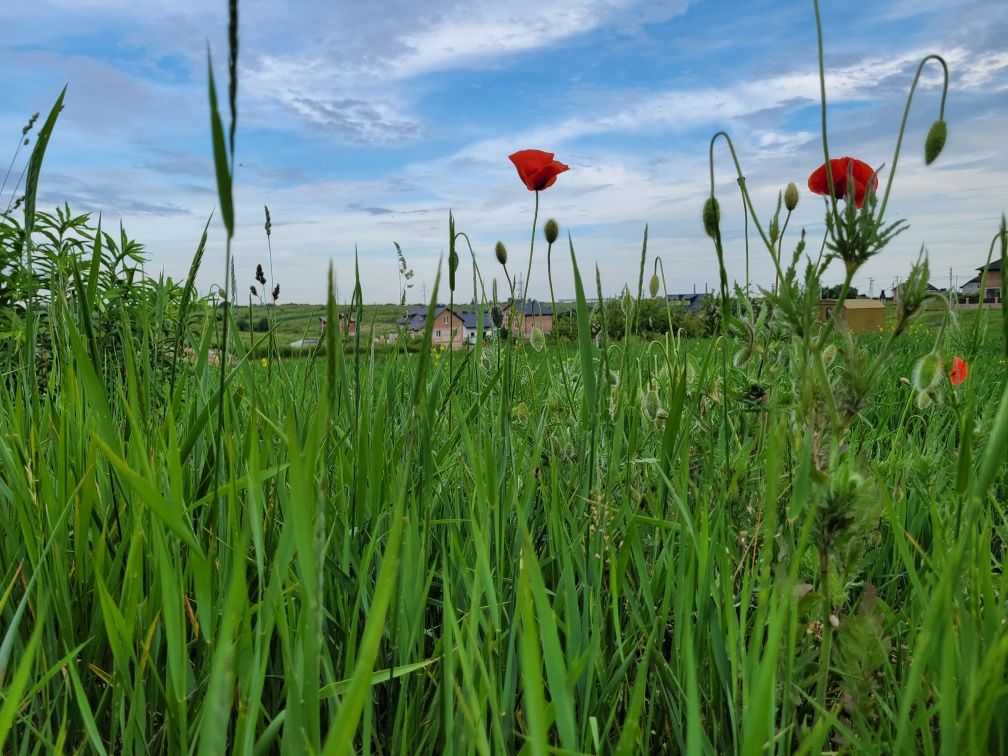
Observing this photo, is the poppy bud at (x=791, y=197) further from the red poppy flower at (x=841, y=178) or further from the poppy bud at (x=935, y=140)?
the poppy bud at (x=935, y=140)

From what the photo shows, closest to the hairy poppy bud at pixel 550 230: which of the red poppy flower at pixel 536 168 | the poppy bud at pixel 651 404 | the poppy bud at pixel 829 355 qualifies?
the red poppy flower at pixel 536 168

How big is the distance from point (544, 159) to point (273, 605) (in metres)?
1.41

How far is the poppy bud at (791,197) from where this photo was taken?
1.41 meters

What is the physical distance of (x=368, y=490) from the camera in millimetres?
1336

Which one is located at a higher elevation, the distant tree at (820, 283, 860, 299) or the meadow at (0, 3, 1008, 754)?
the distant tree at (820, 283, 860, 299)

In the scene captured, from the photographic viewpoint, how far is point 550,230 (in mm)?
1786

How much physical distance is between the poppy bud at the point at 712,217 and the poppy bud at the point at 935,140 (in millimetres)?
286

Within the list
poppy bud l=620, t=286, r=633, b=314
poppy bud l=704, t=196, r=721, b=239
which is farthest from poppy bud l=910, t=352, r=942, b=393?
poppy bud l=620, t=286, r=633, b=314

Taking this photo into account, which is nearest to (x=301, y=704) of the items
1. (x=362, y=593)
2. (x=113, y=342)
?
(x=362, y=593)

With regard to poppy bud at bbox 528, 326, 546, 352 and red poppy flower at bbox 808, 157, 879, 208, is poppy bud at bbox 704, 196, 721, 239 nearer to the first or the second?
red poppy flower at bbox 808, 157, 879, 208

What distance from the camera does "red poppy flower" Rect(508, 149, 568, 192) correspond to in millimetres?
1891

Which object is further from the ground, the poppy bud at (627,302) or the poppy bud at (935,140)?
the poppy bud at (935,140)

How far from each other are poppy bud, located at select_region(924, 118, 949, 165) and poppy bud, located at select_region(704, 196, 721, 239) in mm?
286

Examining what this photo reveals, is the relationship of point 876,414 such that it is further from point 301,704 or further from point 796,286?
point 301,704
